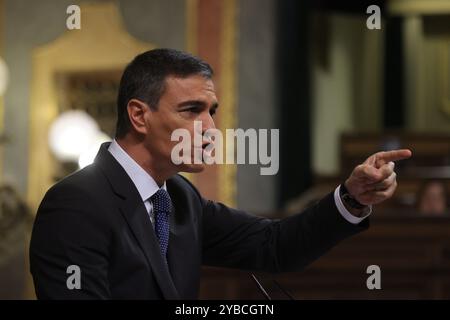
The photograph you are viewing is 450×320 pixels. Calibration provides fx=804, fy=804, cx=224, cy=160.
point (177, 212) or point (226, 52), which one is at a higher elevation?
point (226, 52)

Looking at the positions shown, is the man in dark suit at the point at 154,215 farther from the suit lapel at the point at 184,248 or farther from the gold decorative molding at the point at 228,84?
the gold decorative molding at the point at 228,84

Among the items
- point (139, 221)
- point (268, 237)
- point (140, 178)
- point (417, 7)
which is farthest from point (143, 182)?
point (417, 7)

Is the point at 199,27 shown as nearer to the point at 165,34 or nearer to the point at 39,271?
the point at 165,34

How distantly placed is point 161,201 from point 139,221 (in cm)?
14

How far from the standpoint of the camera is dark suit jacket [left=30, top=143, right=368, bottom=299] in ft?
4.92

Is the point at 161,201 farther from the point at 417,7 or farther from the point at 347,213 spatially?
the point at 417,7

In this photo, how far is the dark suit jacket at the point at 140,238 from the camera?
1499 millimetres

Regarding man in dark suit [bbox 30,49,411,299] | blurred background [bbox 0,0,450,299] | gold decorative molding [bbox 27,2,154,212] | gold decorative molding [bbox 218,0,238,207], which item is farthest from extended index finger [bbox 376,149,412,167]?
gold decorative molding [bbox 27,2,154,212]

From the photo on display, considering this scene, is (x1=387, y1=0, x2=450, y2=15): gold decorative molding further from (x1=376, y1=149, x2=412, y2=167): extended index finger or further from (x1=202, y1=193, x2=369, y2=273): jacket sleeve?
(x1=376, y1=149, x2=412, y2=167): extended index finger

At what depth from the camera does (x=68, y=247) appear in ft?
4.89
